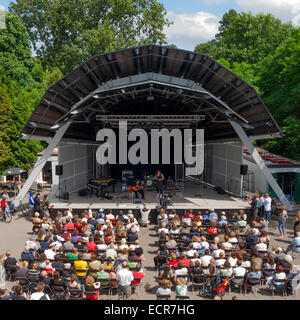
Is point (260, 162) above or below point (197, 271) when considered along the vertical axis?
above

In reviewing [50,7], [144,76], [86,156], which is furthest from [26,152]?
[50,7]

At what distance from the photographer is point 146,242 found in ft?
41.1

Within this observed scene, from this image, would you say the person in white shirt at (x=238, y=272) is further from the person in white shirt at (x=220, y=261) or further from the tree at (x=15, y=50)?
the tree at (x=15, y=50)

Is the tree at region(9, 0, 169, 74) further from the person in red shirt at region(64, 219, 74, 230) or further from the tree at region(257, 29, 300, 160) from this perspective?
the person in red shirt at region(64, 219, 74, 230)

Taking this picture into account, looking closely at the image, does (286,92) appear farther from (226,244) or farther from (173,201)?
(226,244)

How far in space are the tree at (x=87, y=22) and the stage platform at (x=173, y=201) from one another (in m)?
22.2

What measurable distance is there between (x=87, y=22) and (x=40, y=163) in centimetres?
2756

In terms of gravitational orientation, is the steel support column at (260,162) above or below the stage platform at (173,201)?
above

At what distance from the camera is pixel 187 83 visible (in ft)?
55.1

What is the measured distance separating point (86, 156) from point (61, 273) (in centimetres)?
1404

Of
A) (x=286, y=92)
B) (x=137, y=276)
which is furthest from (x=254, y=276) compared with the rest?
(x=286, y=92)

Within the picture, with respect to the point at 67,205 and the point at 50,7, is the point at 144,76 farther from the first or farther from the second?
the point at 50,7

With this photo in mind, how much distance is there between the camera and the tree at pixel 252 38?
39.4 metres

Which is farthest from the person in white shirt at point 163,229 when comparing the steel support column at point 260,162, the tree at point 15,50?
the tree at point 15,50
